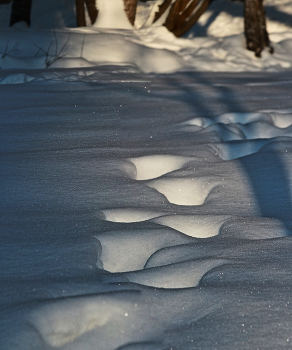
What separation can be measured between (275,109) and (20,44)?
330 cm

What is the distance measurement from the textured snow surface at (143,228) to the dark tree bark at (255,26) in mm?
3234

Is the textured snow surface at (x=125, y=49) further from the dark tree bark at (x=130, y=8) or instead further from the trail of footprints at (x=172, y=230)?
the trail of footprints at (x=172, y=230)

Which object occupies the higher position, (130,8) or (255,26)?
(255,26)

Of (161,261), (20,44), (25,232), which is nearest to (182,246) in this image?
(161,261)

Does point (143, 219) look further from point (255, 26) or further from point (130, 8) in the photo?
point (130, 8)

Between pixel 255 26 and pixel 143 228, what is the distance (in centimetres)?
496

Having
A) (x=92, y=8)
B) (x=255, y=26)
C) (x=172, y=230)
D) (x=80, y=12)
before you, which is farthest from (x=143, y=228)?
(x=80, y=12)

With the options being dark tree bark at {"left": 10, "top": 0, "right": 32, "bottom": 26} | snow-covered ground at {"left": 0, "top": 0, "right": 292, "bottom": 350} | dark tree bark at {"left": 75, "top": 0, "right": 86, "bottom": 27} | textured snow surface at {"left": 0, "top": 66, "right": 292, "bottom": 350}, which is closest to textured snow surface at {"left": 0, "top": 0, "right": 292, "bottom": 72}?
dark tree bark at {"left": 75, "top": 0, "right": 86, "bottom": 27}

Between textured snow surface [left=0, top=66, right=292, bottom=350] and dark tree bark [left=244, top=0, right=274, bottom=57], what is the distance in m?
3.23

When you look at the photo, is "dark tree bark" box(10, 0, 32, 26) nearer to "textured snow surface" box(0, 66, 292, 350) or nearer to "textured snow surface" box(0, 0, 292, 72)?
"textured snow surface" box(0, 0, 292, 72)

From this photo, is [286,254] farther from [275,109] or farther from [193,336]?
[275,109]

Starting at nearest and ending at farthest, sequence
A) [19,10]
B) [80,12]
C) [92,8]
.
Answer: [92,8], [80,12], [19,10]

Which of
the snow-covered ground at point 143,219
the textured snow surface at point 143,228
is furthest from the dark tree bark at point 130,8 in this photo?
the textured snow surface at point 143,228

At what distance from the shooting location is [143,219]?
4.05 ft
